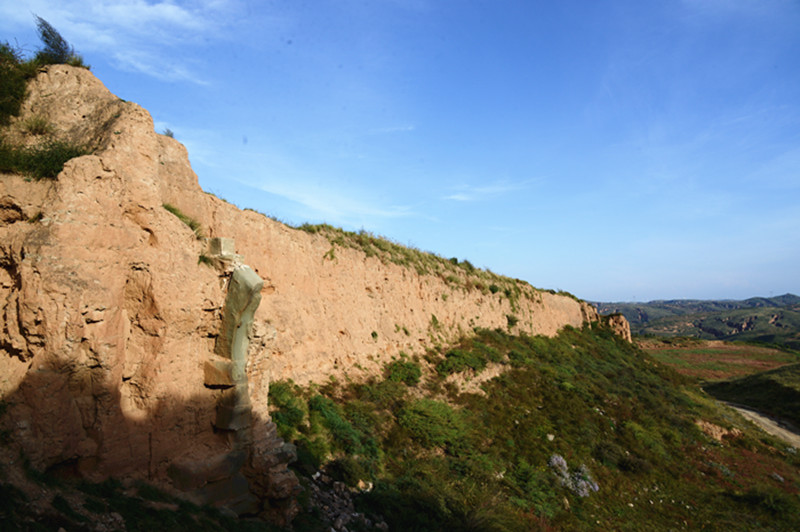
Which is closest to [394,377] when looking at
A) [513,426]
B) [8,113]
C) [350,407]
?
[350,407]

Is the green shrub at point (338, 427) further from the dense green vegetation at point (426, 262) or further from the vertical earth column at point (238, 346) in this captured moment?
the dense green vegetation at point (426, 262)

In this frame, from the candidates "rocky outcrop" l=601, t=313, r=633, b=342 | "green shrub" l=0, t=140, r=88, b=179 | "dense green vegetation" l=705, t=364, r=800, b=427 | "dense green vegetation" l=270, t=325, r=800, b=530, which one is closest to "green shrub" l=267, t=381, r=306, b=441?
"dense green vegetation" l=270, t=325, r=800, b=530

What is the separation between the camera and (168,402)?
577 centimetres

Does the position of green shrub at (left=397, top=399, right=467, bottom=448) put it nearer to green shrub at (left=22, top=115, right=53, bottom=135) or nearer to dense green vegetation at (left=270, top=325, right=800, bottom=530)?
dense green vegetation at (left=270, top=325, right=800, bottom=530)

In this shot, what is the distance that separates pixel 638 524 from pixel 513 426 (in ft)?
14.1

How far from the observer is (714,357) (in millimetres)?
55781

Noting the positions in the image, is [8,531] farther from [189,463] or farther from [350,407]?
[350,407]

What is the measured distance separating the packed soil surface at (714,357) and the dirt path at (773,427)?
12.6 m

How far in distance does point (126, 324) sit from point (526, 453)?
1173cm

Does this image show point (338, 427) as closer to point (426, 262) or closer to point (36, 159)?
point (36, 159)

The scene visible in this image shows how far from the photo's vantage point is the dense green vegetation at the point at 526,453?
30.8 feet

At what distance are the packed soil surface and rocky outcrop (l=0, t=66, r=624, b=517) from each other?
47.4m

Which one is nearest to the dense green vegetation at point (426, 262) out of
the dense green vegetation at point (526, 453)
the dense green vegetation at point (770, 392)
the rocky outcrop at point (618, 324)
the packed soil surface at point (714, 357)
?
the dense green vegetation at point (526, 453)

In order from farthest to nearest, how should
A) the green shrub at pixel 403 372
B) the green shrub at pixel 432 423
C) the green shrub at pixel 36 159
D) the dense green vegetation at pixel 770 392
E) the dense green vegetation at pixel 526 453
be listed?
the dense green vegetation at pixel 770 392
the green shrub at pixel 403 372
the green shrub at pixel 432 423
the dense green vegetation at pixel 526 453
the green shrub at pixel 36 159
